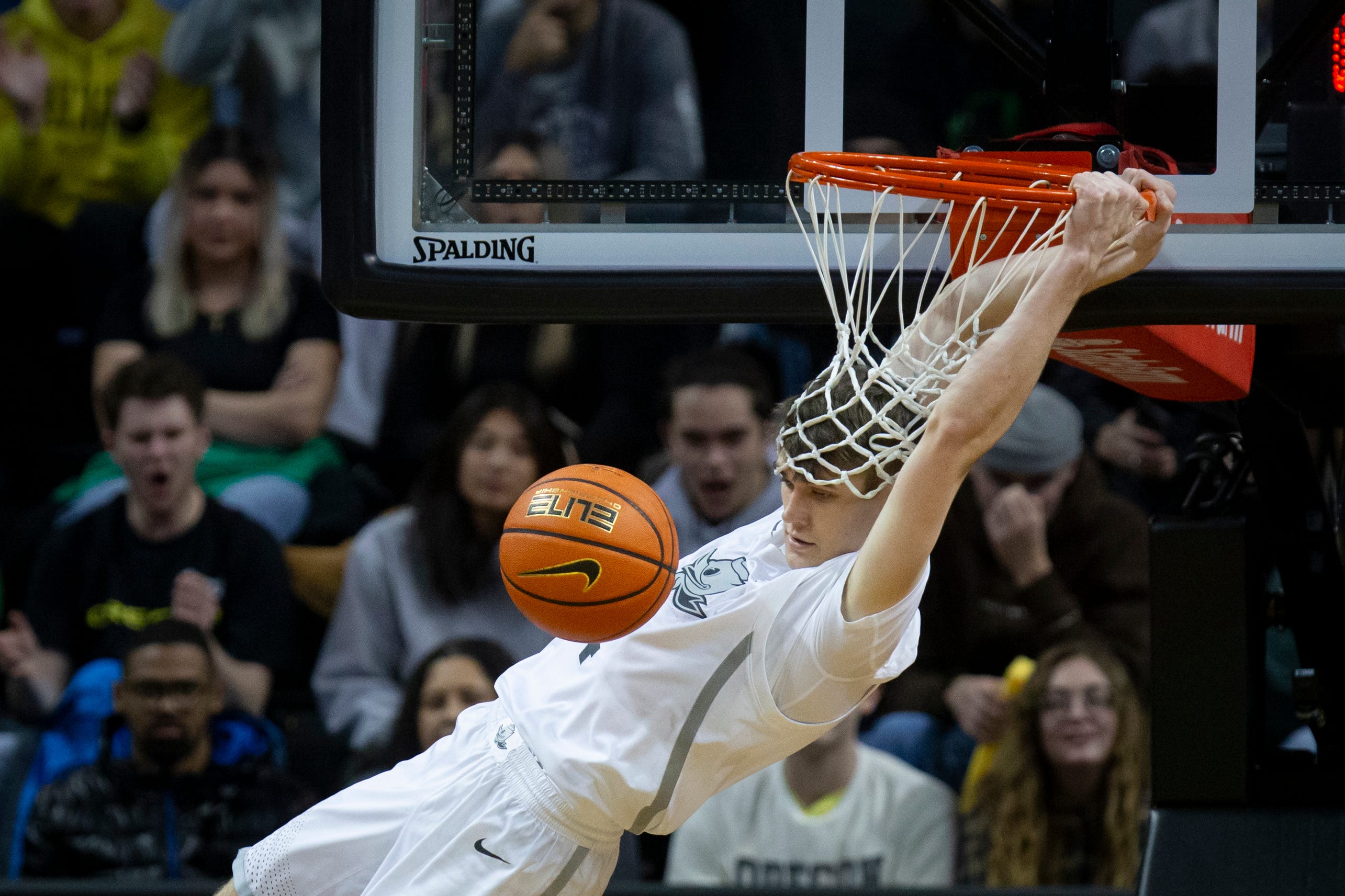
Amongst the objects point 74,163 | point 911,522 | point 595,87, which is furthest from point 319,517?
point 911,522

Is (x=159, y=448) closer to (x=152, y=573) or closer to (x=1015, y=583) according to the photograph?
(x=152, y=573)

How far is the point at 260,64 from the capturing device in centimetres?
598

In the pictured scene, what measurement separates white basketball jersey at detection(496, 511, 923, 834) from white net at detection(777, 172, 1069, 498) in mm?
195

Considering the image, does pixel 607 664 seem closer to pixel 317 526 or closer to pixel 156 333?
pixel 317 526

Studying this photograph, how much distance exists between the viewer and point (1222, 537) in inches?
136

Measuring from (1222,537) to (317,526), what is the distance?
3.04 meters

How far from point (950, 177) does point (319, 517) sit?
3306 mm

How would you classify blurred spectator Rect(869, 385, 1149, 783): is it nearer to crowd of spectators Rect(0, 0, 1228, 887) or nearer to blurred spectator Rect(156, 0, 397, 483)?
crowd of spectators Rect(0, 0, 1228, 887)

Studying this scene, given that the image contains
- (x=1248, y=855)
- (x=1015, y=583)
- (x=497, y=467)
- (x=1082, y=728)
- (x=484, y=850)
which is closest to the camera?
(x=484, y=850)

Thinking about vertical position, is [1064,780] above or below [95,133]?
below

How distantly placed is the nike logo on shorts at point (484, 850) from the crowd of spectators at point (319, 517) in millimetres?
2004

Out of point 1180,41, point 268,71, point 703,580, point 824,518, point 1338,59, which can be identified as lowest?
point 703,580

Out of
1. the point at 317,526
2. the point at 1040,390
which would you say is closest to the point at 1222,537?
the point at 1040,390

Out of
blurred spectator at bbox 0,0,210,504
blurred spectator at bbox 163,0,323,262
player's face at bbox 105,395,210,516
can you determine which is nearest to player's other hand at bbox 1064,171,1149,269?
player's face at bbox 105,395,210,516
